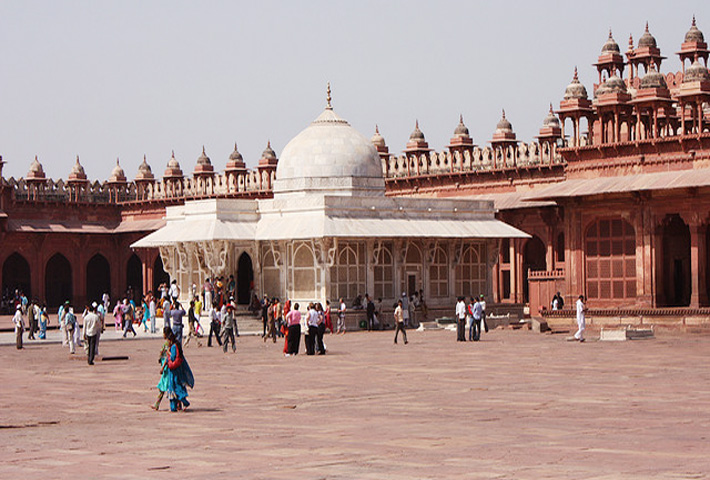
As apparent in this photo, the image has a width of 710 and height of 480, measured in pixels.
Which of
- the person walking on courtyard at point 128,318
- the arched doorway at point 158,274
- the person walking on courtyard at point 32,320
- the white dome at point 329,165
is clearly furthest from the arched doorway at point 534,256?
the person walking on courtyard at point 32,320

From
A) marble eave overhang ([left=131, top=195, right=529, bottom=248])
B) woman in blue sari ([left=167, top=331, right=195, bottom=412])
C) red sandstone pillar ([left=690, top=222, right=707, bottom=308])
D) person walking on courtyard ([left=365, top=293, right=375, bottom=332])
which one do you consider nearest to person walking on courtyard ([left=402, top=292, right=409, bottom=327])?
person walking on courtyard ([left=365, top=293, right=375, bottom=332])

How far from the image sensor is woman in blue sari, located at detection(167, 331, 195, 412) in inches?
577

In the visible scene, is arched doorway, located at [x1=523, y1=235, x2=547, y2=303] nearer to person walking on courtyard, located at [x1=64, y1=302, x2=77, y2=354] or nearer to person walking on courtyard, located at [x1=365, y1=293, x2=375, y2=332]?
person walking on courtyard, located at [x1=365, y1=293, x2=375, y2=332]

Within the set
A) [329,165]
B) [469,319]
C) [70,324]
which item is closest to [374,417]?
[70,324]

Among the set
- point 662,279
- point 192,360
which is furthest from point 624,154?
point 192,360

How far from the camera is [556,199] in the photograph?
→ 36.4 m

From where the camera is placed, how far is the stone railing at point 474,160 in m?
43.8

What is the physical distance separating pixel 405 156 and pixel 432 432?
123 feet

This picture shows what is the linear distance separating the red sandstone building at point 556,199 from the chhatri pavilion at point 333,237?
127 centimetres

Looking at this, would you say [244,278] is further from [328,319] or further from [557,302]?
Result: [557,302]

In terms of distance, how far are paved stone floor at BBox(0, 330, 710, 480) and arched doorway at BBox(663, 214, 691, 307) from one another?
11.8m

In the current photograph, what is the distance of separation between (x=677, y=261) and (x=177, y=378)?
2430cm

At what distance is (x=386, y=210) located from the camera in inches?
1451

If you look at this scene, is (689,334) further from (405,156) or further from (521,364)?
(405,156)
